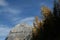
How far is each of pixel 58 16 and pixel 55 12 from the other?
1.10ft

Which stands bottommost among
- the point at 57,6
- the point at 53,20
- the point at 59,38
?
the point at 59,38

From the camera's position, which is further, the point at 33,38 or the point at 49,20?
the point at 33,38

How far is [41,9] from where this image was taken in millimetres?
8055

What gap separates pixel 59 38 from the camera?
6992 mm

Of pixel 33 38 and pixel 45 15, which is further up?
pixel 45 15

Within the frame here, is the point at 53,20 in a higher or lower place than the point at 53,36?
higher

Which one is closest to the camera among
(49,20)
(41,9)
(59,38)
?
(59,38)

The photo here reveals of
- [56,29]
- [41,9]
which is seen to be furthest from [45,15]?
[56,29]

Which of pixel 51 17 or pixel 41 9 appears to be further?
pixel 41 9

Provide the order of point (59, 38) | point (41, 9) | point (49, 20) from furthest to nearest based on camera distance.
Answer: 1. point (41, 9)
2. point (49, 20)
3. point (59, 38)

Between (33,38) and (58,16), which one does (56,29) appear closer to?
(58,16)

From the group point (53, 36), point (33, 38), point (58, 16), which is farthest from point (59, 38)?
point (33, 38)

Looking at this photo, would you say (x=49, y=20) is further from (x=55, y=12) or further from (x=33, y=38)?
(x=33, y=38)

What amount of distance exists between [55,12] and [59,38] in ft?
3.11
